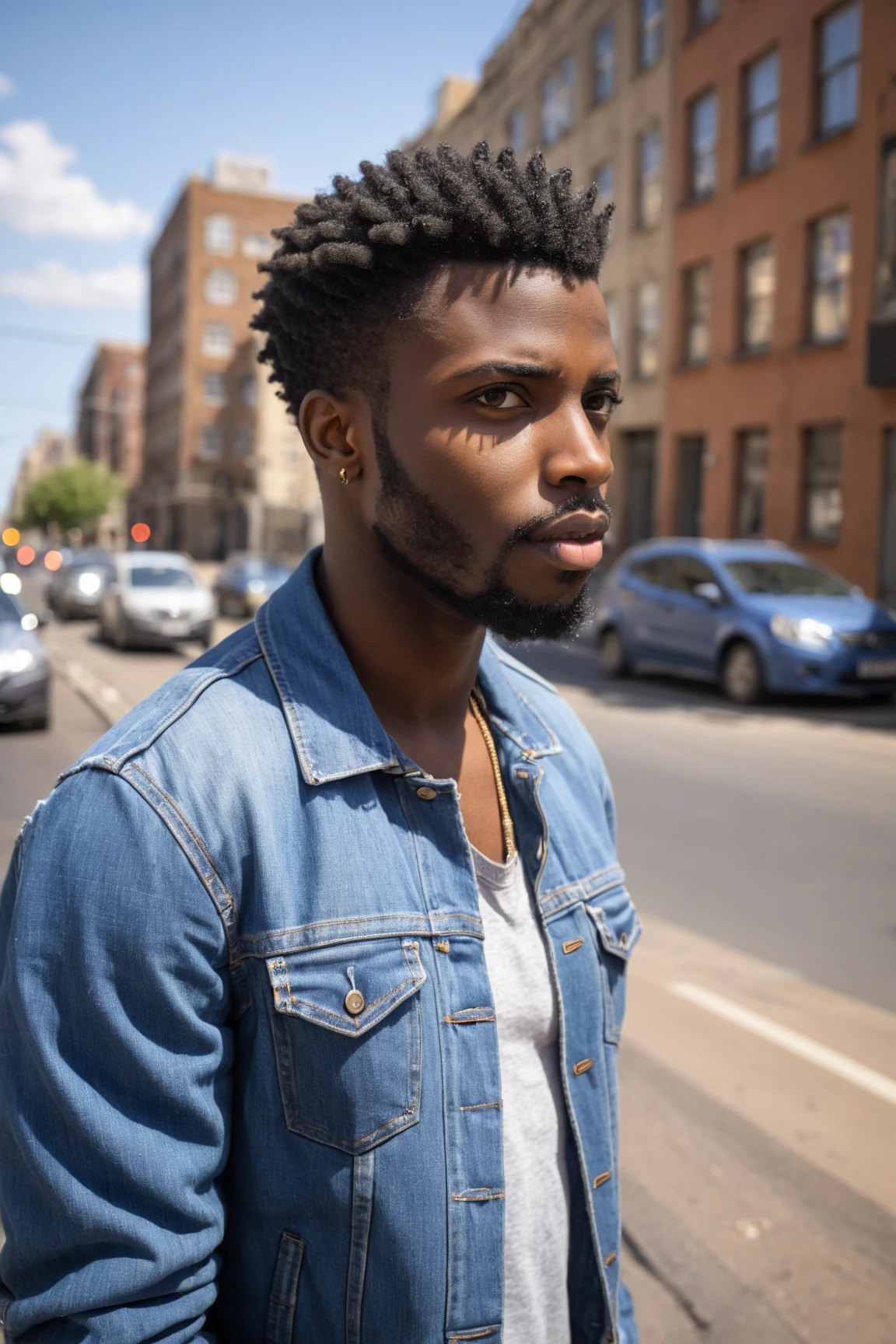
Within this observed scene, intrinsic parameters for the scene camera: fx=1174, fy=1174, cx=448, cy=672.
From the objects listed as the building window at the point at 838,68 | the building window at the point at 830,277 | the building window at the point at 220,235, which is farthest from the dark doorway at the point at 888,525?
the building window at the point at 220,235

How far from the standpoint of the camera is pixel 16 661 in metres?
10.6

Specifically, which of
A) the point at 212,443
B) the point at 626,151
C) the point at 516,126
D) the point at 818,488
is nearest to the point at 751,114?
the point at 626,151

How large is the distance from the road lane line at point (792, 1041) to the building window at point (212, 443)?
6567cm

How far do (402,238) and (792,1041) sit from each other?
3.63 m

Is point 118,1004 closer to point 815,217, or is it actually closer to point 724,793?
point 724,793

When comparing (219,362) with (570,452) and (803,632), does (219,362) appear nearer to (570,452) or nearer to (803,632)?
(803,632)

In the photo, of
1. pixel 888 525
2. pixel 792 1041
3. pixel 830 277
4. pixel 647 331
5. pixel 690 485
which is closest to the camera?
→ pixel 792 1041

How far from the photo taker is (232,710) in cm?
132

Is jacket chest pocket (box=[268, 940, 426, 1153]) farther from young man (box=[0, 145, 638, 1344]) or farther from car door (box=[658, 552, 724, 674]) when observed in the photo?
car door (box=[658, 552, 724, 674])

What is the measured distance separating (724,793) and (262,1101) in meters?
7.23

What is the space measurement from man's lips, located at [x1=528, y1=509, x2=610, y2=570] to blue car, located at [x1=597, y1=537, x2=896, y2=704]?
35.8ft

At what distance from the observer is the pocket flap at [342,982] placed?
4.11 ft

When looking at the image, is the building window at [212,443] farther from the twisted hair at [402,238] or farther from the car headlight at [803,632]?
the twisted hair at [402,238]

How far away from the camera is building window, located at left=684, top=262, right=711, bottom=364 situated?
23.7 metres
